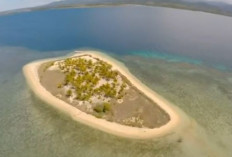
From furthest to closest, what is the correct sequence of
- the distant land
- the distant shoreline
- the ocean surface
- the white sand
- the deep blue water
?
the distant land, the distant shoreline, the deep blue water, the white sand, the ocean surface

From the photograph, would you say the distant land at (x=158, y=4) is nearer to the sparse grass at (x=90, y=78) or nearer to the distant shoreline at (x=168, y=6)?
the distant shoreline at (x=168, y=6)

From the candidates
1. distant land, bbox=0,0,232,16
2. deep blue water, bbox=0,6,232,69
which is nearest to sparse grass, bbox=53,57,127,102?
deep blue water, bbox=0,6,232,69

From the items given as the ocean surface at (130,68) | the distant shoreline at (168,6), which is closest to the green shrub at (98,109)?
the ocean surface at (130,68)

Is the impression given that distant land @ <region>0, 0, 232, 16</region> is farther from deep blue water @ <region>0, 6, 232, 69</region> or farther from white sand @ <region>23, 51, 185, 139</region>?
white sand @ <region>23, 51, 185, 139</region>

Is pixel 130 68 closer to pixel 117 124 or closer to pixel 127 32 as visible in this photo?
pixel 117 124

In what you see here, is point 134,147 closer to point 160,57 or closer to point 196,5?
point 160,57

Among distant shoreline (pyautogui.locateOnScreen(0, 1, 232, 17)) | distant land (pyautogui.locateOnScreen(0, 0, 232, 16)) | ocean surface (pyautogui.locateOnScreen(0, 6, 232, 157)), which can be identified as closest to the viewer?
ocean surface (pyautogui.locateOnScreen(0, 6, 232, 157))

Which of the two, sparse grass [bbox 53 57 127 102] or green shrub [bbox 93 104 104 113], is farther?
sparse grass [bbox 53 57 127 102]

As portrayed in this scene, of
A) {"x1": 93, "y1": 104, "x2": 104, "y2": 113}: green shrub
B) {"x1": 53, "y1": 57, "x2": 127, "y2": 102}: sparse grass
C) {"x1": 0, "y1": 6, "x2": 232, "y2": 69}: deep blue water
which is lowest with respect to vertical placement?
{"x1": 0, "y1": 6, "x2": 232, "y2": 69}: deep blue water
